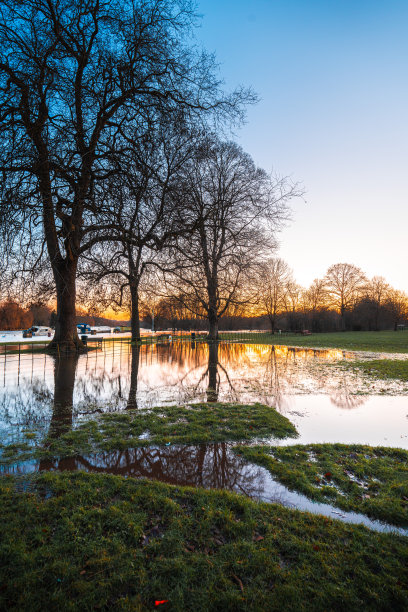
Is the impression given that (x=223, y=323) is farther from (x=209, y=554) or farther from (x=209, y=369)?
(x=209, y=554)

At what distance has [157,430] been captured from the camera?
18.1ft

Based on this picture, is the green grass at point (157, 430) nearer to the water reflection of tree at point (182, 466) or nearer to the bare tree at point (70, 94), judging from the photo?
the water reflection of tree at point (182, 466)

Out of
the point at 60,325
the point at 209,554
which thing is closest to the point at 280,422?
the point at 209,554

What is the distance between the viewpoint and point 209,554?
251 centimetres

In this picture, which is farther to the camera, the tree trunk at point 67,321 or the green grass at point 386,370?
the tree trunk at point 67,321

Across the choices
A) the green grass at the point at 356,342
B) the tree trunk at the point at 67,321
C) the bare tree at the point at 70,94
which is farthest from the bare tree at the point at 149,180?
the green grass at the point at 356,342

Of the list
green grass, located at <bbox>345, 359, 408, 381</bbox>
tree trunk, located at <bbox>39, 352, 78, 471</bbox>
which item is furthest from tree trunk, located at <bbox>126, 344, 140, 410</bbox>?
green grass, located at <bbox>345, 359, 408, 381</bbox>

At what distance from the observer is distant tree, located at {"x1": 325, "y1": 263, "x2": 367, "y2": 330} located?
57938mm

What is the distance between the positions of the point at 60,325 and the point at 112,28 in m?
12.4

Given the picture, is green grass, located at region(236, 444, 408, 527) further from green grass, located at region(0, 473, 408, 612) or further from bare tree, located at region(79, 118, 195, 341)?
bare tree, located at region(79, 118, 195, 341)

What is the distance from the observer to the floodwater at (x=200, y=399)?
4031 millimetres

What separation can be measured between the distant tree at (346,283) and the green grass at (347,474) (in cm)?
5751

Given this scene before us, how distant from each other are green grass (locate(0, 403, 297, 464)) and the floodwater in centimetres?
24

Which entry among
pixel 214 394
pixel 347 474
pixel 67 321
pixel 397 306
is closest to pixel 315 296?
pixel 397 306
